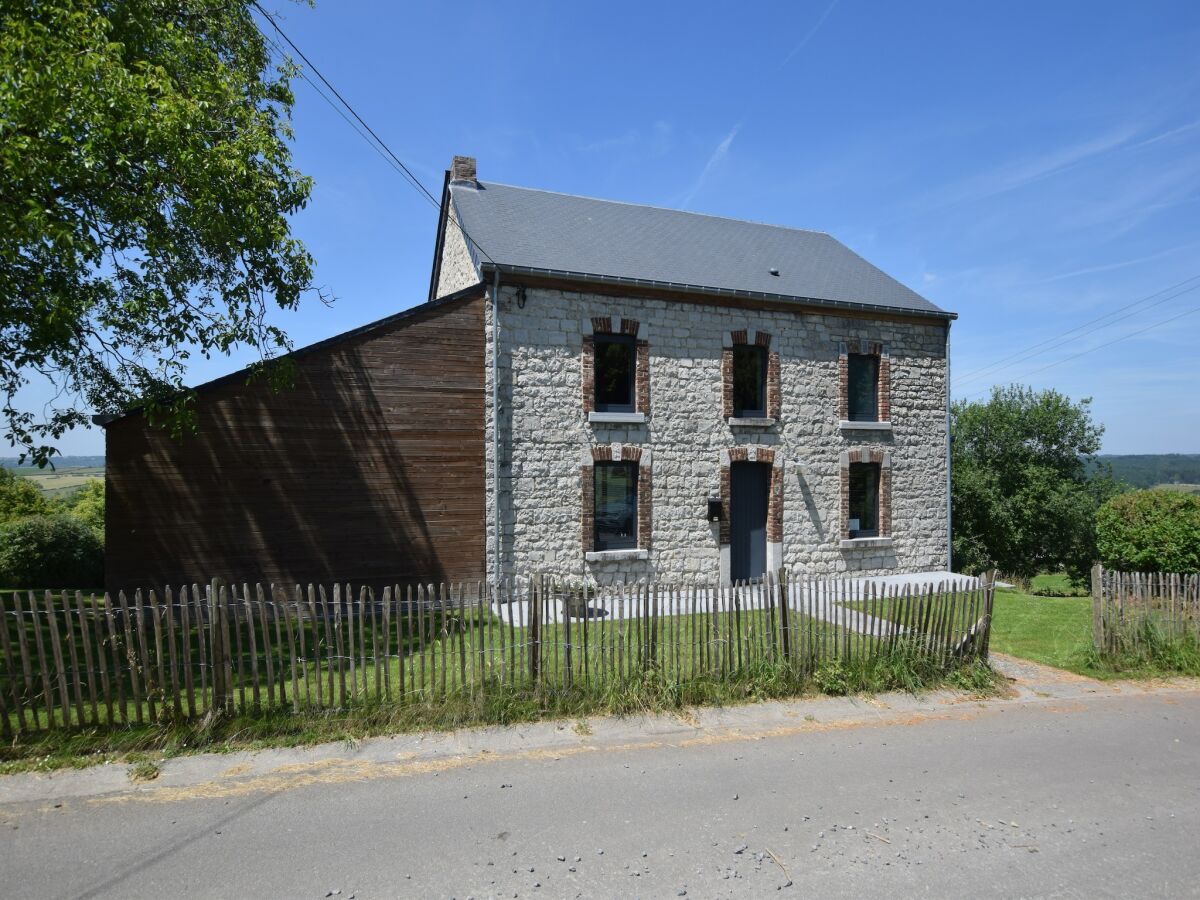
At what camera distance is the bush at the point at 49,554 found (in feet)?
41.5

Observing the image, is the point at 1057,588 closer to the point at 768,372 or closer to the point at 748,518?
Result: the point at 748,518

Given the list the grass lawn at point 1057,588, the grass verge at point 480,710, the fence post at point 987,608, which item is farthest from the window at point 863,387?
the grass verge at point 480,710

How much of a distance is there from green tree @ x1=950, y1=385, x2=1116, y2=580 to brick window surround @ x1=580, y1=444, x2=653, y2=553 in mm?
17739

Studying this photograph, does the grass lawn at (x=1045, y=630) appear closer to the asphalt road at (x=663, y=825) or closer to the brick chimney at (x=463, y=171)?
the asphalt road at (x=663, y=825)

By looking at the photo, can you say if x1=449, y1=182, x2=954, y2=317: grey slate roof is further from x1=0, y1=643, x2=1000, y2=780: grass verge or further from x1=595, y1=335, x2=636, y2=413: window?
x1=0, y1=643, x2=1000, y2=780: grass verge

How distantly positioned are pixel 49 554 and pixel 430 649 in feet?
35.6

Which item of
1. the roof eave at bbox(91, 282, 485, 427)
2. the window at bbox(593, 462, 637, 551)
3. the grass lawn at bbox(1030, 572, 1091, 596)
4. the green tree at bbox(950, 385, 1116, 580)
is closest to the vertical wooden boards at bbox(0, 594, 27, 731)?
the roof eave at bbox(91, 282, 485, 427)

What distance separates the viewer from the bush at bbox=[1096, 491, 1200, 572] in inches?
526

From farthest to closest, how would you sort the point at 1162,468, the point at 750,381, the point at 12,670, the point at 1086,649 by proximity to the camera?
the point at 1162,468 → the point at 750,381 → the point at 1086,649 → the point at 12,670

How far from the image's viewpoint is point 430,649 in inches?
272

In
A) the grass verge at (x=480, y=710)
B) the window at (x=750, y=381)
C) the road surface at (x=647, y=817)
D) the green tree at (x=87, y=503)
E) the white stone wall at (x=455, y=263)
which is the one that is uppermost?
the white stone wall at (x=455, y=263)

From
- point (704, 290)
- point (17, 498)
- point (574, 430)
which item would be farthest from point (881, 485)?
point (17, 498)

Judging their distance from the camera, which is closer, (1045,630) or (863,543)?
(1045,630)

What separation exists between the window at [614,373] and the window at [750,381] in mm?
2628
